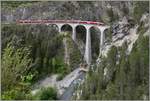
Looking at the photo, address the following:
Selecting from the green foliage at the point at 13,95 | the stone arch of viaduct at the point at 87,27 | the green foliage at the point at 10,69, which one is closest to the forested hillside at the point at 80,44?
the stone arch of viaduct at the point at 87,27

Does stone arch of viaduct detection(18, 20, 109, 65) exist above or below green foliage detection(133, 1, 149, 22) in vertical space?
below

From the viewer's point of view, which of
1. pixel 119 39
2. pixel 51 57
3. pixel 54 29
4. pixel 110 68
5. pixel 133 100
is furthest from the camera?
pixel 54 29

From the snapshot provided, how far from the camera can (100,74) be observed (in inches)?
987

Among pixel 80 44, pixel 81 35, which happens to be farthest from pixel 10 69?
pixel 81 35

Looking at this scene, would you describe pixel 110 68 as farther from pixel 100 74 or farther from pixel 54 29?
pixel 54 29

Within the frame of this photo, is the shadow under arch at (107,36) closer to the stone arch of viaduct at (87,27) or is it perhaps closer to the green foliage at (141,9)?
the stone arch of viaduct at (87,27)

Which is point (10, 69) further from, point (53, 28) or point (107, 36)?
point (53, 28)

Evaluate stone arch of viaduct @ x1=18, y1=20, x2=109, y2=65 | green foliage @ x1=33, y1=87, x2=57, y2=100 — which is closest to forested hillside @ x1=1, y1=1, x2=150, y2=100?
stone arch of viaduct @ x1=18, y1=20, x2=109, y2=65

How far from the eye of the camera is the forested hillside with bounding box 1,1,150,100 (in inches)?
864

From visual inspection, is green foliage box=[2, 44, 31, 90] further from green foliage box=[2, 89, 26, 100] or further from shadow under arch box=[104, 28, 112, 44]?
shadow under arch box=[104, 28, 112, 44]

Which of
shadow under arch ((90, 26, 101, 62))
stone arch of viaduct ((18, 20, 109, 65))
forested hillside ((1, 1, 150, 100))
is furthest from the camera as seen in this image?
shadow under arch ((90, 26, 101, 62))

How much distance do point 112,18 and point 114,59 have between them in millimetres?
19573

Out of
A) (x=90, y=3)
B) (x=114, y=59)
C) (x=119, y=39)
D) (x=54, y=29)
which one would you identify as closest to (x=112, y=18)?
(x=90, y=3)

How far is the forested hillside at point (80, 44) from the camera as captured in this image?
21938mm
